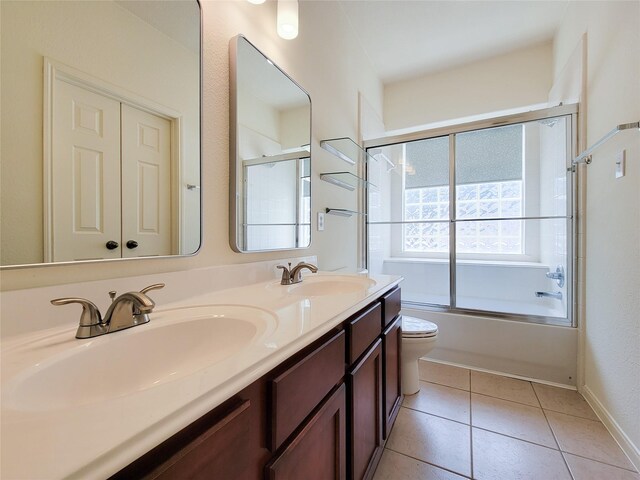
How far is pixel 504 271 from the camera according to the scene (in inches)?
110

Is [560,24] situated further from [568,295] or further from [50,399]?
[50,399]

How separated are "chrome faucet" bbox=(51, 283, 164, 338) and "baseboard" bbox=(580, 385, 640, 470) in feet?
6.70

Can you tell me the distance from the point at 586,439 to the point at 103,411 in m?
2.07

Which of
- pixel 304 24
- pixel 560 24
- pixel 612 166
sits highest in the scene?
pixel 560 24

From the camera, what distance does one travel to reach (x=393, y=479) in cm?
119

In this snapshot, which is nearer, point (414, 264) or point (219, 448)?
point (219, 448)

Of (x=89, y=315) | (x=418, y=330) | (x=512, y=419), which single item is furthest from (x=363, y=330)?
(x=512, y=419)

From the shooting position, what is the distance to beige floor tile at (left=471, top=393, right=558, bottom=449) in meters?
1.44

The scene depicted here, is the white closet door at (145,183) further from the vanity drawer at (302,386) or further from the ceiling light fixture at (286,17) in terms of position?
the ceiling light fixture at (286,17)

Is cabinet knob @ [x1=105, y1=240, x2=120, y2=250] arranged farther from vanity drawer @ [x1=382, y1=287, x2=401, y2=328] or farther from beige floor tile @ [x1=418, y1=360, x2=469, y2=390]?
beige floor tile @ [x1=418, y1=360, x2=469, y2=390]

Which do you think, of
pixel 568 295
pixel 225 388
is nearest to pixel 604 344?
pixel 568 295

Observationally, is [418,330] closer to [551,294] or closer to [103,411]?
[551,294]

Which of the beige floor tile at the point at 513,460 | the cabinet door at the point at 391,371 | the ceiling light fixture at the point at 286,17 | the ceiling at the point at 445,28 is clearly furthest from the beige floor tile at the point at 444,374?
the ceiling at the point at 445,28

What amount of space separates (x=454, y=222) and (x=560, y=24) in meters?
1.71
